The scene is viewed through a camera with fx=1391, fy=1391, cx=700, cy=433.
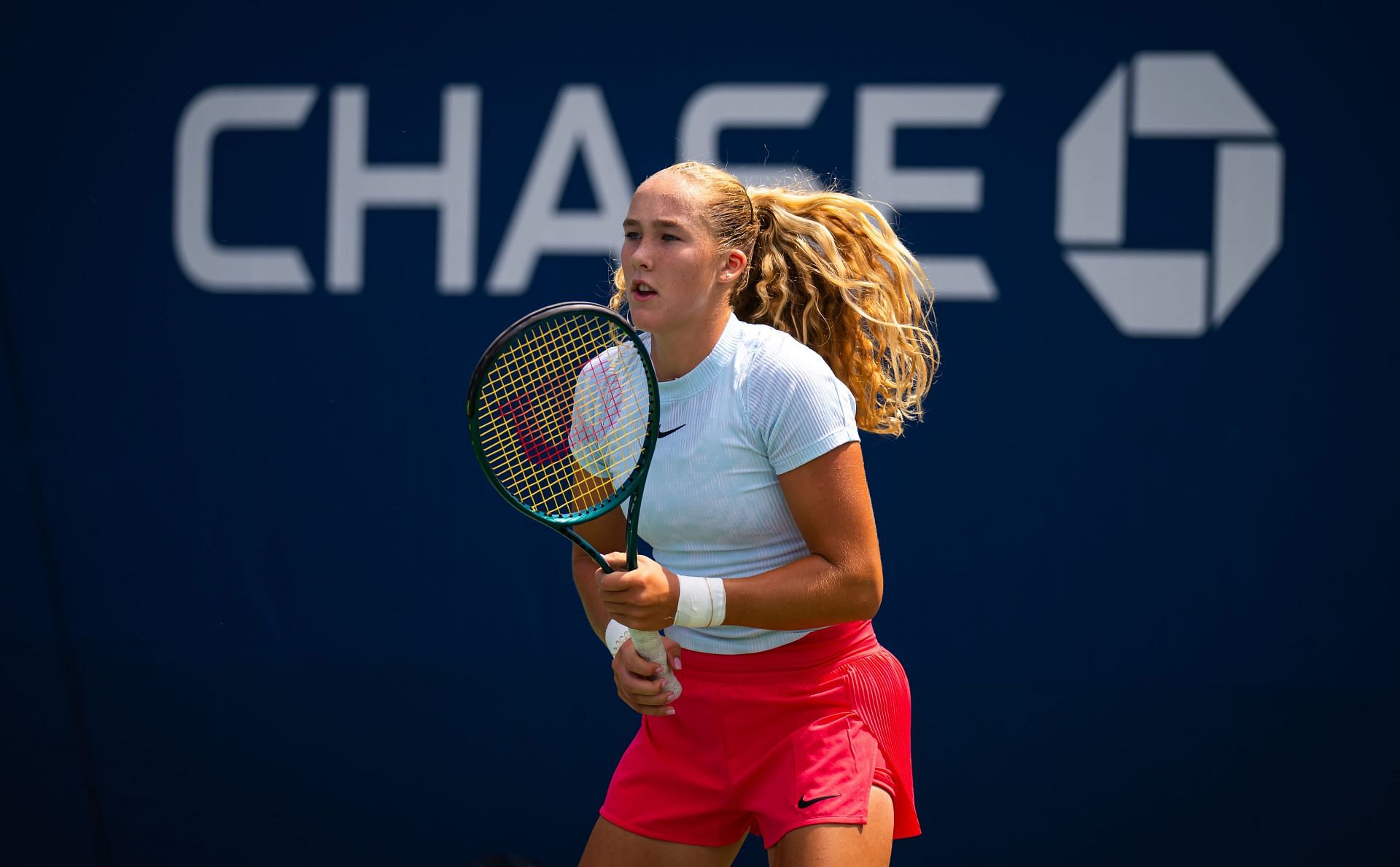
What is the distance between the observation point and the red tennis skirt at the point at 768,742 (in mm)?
2189

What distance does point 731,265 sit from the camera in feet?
7.57

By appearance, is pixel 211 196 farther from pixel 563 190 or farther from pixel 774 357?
pixel 774 357

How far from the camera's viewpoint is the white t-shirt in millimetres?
2137

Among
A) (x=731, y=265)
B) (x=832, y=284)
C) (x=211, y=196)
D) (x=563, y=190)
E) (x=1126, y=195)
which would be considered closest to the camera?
(x=731, y=265)

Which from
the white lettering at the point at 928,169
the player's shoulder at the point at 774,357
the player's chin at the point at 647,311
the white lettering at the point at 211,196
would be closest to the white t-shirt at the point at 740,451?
the player's shoulder at the point at 774,357

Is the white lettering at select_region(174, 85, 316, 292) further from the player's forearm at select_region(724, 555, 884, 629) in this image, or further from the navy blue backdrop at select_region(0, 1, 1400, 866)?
the player's forearm at select_region(724, 555, 884, 629)

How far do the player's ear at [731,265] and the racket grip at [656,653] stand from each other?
1.96 feet

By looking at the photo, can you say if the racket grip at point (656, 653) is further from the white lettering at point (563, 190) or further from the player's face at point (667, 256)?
the white lettering at point (563, 190)

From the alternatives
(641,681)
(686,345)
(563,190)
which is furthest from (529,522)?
(641,681)

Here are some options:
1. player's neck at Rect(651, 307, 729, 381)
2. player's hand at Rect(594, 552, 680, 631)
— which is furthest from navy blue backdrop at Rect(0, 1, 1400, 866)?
player's hand at Rect(594, 552, 680, 631)

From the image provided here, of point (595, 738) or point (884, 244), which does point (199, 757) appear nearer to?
point (595, 738)

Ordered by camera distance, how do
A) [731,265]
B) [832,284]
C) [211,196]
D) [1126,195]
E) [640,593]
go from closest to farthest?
[640,593]
[731,265]
[832,284]
[1126,195]
[211,196]

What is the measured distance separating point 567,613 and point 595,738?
13.9 inches

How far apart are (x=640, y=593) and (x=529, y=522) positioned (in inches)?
76.0
